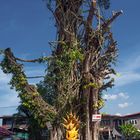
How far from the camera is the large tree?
18.6 metres

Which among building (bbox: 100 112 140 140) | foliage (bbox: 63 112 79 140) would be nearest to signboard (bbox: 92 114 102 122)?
foliage (bbox: 63 112 79 140)

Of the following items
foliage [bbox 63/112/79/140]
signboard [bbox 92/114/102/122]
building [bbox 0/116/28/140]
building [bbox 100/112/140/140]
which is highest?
building [bbox 100/112/140/140]

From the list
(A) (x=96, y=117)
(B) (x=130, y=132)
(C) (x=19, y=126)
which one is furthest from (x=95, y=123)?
(B) (x=130, y=132)

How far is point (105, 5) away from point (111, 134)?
177 feet

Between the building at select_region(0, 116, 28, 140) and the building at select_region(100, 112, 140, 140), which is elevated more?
the building at select_region(100, 112, 140, 140)

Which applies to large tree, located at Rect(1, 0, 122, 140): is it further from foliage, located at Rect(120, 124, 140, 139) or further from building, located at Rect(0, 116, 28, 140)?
foliage, located at Rect(120, 124, 140, 139)

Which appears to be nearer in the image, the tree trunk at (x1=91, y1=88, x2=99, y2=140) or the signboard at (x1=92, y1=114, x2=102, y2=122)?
the signboard at (x1=92, y1=114, x2=102, y2=122)

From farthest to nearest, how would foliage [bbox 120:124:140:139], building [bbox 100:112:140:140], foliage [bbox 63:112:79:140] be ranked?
1. building [bbox 100:112:140:140]
2. foliage [bbox 120:124:140:139]
3. foliage [bbox 63:112:79:140]

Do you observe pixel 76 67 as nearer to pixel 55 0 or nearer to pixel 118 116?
pixel 55 0

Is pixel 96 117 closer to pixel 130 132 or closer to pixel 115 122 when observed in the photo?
pixel 130 132

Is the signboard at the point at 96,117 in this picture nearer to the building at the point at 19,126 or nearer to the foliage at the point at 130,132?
the building at the point at 19,126

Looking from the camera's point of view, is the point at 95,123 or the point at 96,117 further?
the point at 95,123

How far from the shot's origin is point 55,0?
2008 centimetres

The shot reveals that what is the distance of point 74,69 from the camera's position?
19.2 metres
